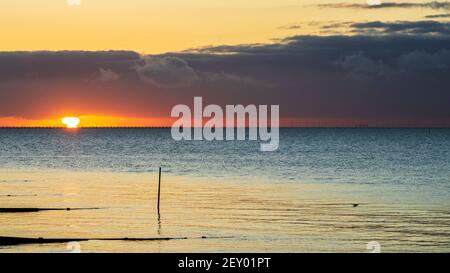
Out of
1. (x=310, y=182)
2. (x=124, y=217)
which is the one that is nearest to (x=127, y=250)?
(x=124, y=217)

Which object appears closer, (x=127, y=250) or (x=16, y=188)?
(x=127, y=250)

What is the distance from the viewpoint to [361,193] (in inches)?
2726

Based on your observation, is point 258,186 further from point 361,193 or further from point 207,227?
point 207,227

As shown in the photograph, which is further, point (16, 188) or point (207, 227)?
point (16, 188)

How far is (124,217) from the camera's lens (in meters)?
49.4

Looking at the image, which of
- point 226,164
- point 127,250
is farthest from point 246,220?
point 226,164

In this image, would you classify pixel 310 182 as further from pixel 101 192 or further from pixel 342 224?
pixel 342 224

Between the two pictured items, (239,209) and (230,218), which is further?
(239,209)

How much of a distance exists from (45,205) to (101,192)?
473 inches

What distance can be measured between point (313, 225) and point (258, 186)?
30526mm

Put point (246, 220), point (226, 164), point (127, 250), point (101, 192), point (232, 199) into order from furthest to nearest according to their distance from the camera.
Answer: point (226, 164), point (101, 192), point (232, 199), point (246, 220), point (127, 250)

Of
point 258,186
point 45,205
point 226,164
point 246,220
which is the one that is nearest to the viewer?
point 246,220
